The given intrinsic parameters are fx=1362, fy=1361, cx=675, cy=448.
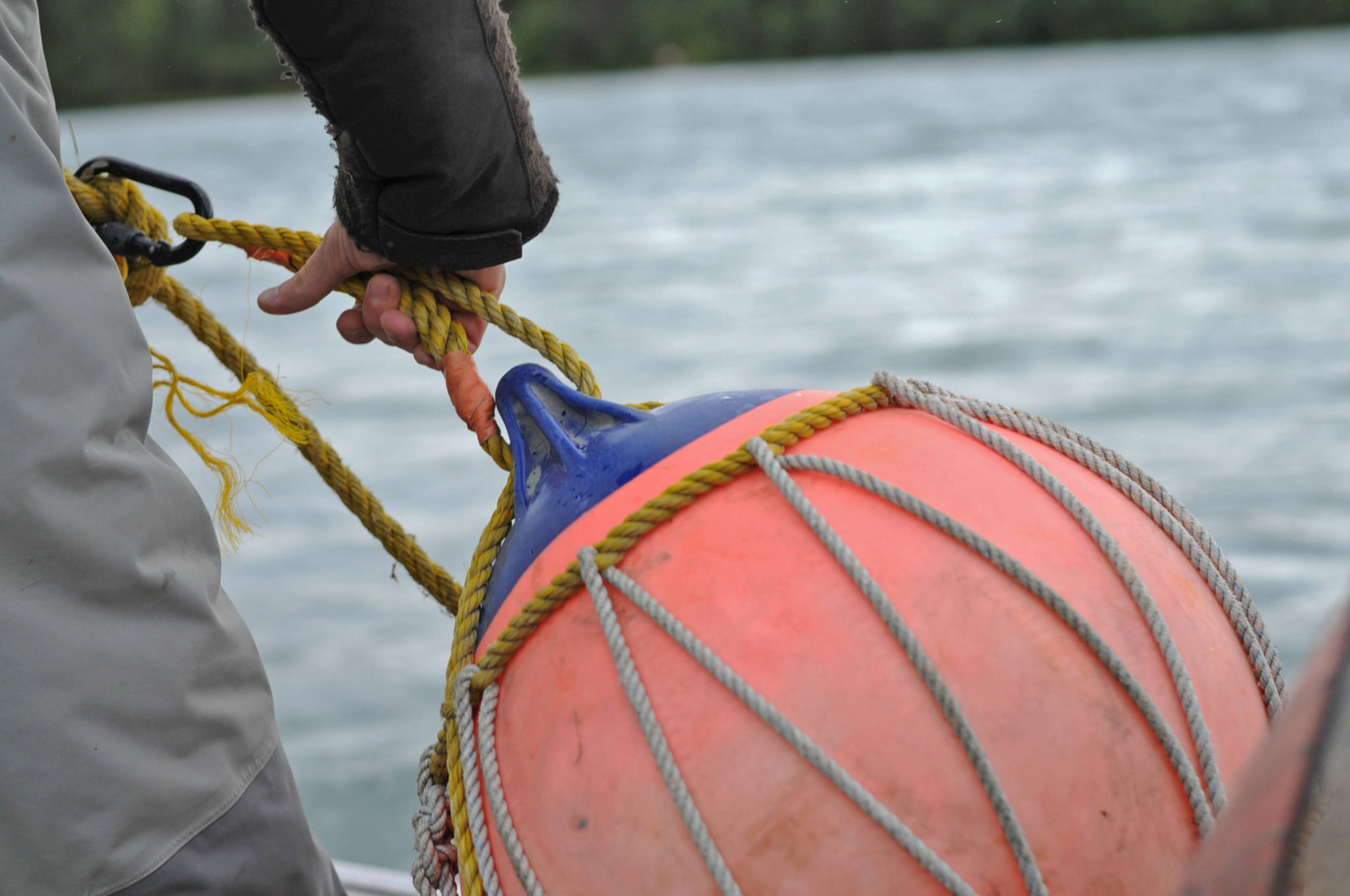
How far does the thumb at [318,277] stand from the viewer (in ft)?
4.52

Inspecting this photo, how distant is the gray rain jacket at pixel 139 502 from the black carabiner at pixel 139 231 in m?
0.33

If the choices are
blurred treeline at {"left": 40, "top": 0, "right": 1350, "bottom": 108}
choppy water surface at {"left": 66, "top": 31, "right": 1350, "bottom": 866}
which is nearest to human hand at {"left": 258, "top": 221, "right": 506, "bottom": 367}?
choppy water surface at {"left": 66, "top": 31, "right": 1350, "bottom": 866}

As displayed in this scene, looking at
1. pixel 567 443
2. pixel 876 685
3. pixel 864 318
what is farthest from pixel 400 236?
pixel 864 318

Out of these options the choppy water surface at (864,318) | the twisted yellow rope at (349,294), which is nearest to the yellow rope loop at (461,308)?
the twisted yellow rope at (349,294)

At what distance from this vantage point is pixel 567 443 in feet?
4.06

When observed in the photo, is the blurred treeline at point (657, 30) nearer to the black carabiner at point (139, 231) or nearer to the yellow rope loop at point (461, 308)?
the black carabiner at point (139, 231)

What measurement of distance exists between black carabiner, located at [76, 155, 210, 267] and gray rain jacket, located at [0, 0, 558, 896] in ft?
1.09

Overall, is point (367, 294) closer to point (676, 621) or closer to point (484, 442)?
point (484, 442)

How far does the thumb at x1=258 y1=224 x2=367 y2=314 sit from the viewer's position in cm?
138

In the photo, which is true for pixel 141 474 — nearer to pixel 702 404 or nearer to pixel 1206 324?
pixel 702 404

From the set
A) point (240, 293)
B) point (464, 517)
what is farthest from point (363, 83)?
point (240, 293)

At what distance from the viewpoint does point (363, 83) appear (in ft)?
3.81

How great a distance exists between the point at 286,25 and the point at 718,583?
1.95ft

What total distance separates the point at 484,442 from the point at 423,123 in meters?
0.33
